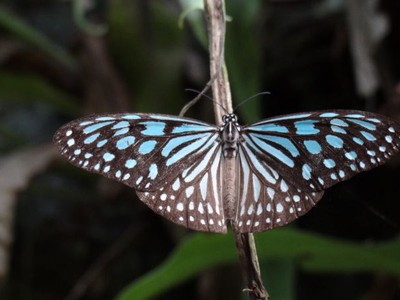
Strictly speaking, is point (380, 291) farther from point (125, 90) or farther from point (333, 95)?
point (125, 90)

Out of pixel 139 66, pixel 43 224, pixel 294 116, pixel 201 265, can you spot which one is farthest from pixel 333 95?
pixel 294 116

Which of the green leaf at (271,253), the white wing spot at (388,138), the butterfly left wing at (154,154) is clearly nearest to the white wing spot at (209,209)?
the butterfly left wing at (154,154)

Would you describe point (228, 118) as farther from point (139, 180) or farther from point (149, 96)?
point (149, 96)

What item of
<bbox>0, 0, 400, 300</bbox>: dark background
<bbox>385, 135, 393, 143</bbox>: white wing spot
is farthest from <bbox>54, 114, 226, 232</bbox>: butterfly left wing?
<bbox>0, 0, 400, 300</bbox>: dark background

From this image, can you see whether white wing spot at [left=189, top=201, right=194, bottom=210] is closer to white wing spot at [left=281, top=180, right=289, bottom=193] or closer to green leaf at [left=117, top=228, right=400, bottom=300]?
white wing spot at [left=281, top=180, right=289, bottom=193]

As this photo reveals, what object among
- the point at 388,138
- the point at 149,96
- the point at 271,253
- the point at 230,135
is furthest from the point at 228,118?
the point at 149,96

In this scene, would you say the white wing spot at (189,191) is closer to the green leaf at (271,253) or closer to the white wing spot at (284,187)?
the white wing spot at (284,187)
